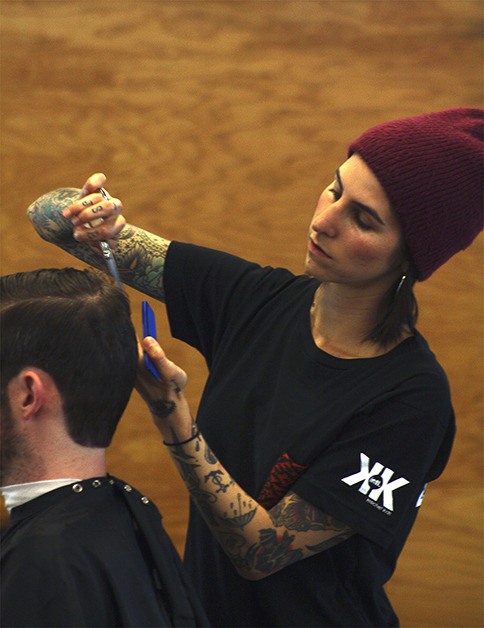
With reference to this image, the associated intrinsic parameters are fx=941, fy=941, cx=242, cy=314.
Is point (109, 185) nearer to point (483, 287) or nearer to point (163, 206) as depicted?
point (163, 206)

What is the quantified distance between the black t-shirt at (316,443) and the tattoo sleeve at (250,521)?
38 mm

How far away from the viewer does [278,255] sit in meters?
2.95

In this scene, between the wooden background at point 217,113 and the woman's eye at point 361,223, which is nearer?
the woman's eye at point 361,223

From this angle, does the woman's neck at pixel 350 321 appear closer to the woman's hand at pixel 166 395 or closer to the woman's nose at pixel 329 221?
the woman's nose at pixel 329 221

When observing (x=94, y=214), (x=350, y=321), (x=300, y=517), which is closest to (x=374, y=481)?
(x=300, y=517)

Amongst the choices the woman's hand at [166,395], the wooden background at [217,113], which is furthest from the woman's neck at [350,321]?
the wooden background at [217,113]

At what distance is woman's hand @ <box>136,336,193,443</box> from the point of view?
1.40 m

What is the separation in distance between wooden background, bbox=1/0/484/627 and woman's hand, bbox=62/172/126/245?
124 centimetres

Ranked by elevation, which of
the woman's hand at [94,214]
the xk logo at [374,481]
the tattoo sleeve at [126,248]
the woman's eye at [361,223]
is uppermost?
the woman's hand at [94,214]

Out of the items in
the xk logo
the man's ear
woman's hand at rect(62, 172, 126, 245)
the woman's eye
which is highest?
woman's hand at rect(62, 172, 126, 245)

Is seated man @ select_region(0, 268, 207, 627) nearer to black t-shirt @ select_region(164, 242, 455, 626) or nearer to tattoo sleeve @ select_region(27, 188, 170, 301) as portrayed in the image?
black t-shirt @ select_region(164, 242, 455, 626)

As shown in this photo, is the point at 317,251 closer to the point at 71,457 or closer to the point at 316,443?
the point at 316,443

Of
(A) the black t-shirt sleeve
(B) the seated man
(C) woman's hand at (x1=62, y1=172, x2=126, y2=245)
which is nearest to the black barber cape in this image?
(B) the seated man

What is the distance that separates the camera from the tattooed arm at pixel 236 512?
4.74 feet
